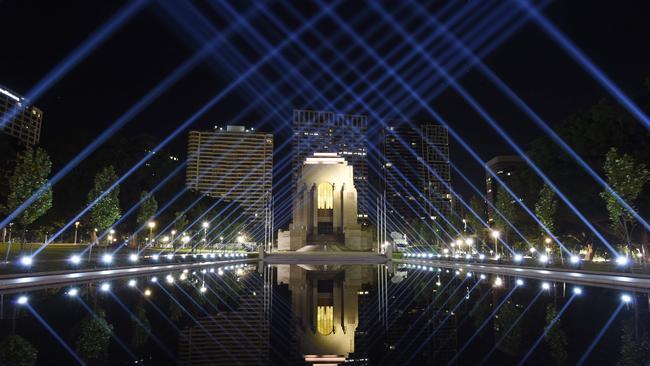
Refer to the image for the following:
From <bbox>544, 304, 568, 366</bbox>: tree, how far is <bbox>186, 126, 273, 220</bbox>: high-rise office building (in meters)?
147

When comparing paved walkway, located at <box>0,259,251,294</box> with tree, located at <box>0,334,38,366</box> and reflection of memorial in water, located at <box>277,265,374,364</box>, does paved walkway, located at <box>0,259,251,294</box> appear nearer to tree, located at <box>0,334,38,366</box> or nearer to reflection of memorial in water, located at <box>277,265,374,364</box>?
tree, located at <box>0,334,38,366</box>

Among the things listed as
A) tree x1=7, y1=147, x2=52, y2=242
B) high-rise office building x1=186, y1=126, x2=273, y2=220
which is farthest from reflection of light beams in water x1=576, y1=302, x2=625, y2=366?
high-rise office building x1=186, y1=126, x2=273, y2=220

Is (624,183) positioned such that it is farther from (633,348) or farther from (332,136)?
(332,136)

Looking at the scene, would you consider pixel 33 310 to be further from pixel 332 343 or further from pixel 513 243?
pixel 513 243

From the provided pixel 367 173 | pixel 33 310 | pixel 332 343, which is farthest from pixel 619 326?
pixel 367 173

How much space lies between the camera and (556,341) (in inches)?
304

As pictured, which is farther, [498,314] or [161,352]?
[498,314]

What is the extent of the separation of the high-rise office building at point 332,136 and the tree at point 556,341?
143351 mm

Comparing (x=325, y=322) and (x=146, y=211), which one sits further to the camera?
(x=146, y=211)

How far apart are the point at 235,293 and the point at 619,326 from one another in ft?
37.2

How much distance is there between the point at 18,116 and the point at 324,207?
322 ft

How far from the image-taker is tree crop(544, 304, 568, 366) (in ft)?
21.8

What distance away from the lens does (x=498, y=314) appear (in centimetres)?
1070

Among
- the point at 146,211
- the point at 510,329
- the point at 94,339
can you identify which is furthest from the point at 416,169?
the point at 94,339
